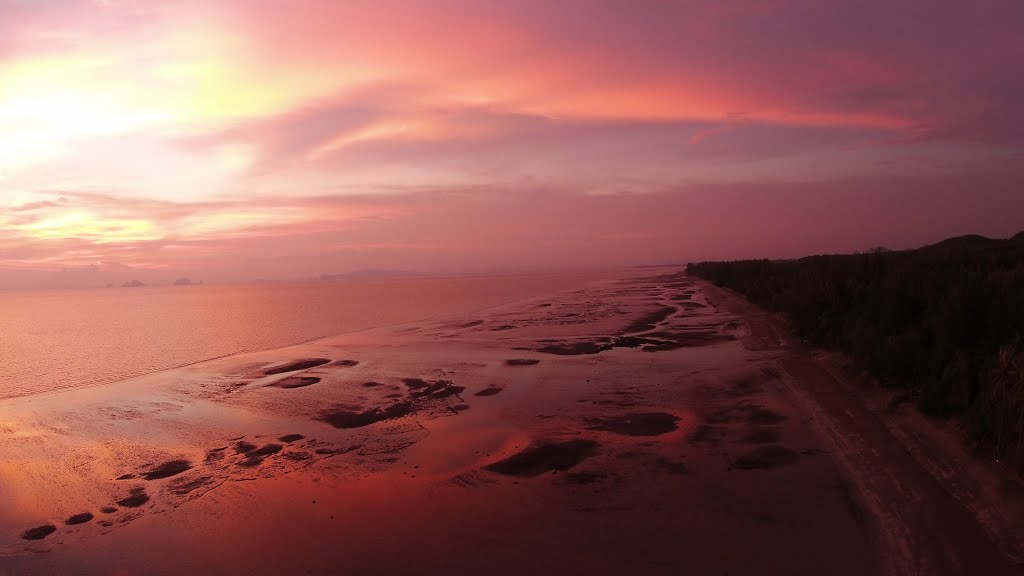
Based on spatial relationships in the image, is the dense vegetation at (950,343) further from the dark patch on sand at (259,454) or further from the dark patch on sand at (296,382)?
the dark patch on sand at (296,382)

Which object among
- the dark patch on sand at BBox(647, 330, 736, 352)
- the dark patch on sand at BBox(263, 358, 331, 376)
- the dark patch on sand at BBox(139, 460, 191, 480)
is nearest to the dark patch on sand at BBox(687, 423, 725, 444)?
the dark patch on sand at BBox(139, 460, 191, 480)

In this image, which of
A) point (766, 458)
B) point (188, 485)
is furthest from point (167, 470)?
point (766, 458)

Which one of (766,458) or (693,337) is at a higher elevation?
(693,337)

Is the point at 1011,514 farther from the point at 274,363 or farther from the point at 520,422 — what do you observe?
the point at 274,363

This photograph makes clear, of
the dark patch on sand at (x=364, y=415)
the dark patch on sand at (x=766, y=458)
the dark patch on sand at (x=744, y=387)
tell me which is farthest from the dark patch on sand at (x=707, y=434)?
the dark patch on sand at (x=364, y=415)

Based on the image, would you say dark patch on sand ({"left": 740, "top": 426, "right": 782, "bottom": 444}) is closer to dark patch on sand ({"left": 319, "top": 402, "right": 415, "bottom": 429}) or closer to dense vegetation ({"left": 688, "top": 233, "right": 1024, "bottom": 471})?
dense vegetation ({"left": 688, "top": 233, "right": 1024, "bottom": 471})

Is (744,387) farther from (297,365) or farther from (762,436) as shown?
(297,365)
